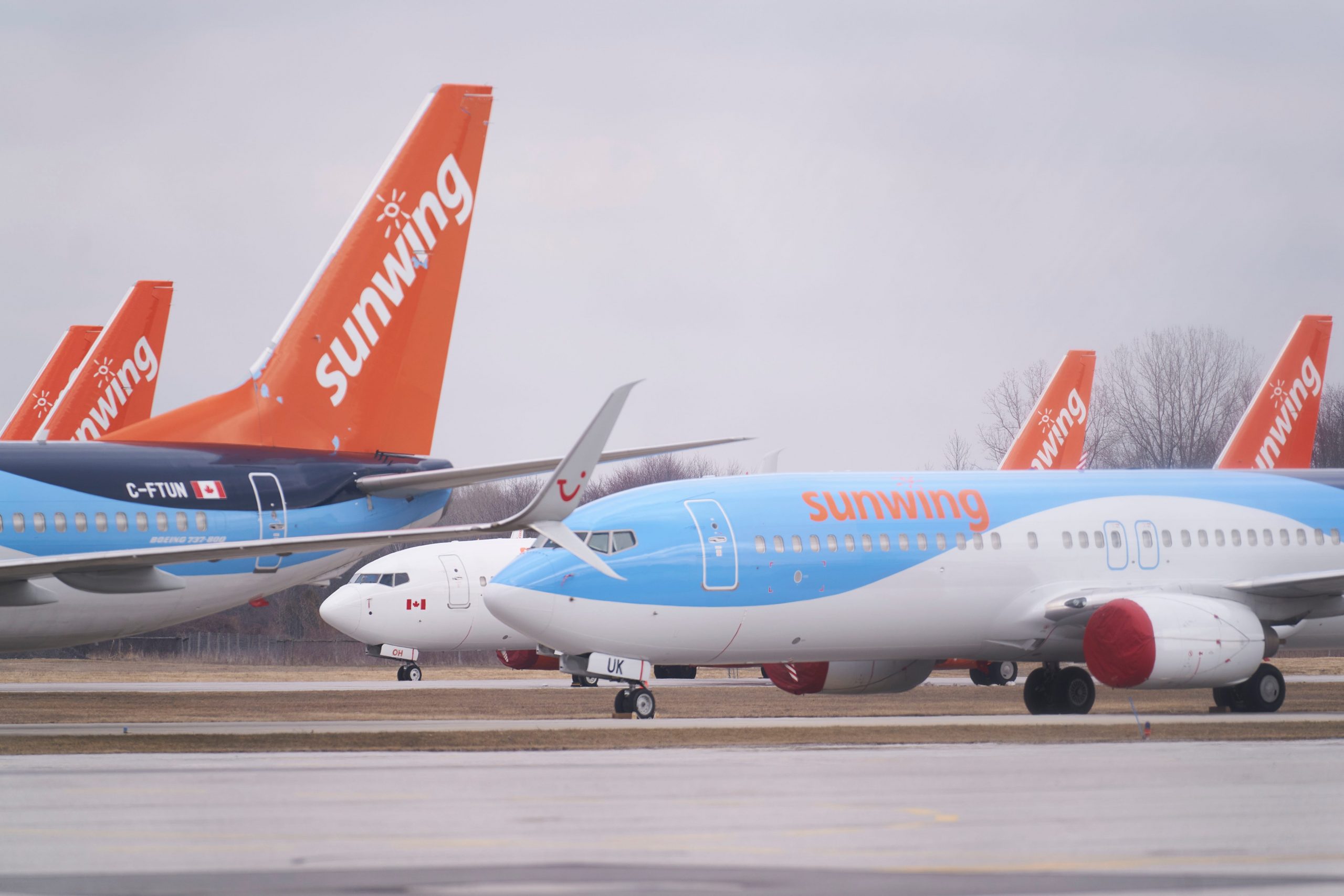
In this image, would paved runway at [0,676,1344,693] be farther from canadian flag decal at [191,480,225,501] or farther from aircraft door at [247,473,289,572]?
canadian flag decal at [191,480,225,501]

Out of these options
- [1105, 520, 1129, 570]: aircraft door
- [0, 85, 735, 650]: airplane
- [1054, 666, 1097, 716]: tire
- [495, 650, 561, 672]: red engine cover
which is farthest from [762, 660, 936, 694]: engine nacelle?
[495, 650, 561, 672]: red engine cover

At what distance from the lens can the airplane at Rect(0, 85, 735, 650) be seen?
74.0ft

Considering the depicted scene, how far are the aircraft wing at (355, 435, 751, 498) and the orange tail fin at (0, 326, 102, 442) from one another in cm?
2024

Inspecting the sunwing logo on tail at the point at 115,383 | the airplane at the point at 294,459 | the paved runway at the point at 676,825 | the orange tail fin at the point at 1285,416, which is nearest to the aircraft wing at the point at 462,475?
the airplane at the point at 294,459

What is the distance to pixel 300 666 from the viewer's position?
213 feet

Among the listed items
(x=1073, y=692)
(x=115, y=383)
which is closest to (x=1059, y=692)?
(x=1073, y=692)

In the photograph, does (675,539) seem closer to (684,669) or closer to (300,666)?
(684,669)

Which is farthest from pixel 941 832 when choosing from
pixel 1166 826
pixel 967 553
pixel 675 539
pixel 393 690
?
pixel 393 690

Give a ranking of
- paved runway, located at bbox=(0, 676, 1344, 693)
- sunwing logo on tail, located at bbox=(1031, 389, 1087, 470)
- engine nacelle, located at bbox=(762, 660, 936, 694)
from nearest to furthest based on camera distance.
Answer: engine nacelle, located at bbox=(762, 660, 936, 694) → paved runway, located at bbox=(0, 676, 1344, 693) → sunwing logo on tail, located at bbox=(1031, 389, 1087, 470)

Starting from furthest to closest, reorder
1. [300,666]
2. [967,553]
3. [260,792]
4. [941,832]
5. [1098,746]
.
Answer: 1. [300,666]
2. [967,553]
3. [1098,746]
4. [260,792]
5. [941,832]

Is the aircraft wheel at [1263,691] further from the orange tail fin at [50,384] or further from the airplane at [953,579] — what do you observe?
the orange tail fin at [50,384]

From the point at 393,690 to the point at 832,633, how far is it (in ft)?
51.1

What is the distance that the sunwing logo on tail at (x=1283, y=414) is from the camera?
134ft

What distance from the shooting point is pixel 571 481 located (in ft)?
56.6
